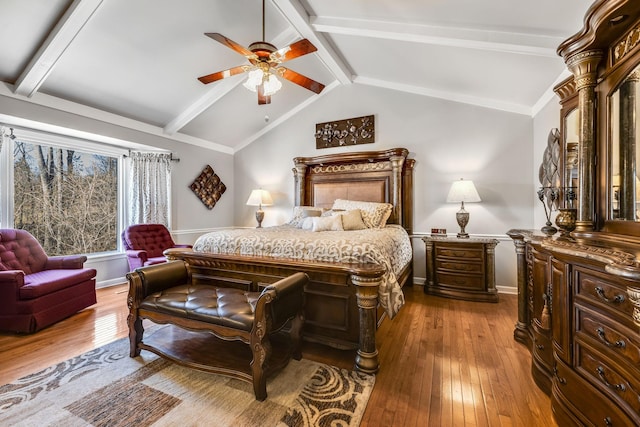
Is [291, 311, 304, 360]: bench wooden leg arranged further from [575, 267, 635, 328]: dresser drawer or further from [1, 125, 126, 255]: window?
[1, 125, 126, 255]: window

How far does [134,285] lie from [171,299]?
0.34m

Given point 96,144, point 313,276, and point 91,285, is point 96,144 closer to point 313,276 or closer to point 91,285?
point 91,285

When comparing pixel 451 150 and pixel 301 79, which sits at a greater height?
pixel 301 79

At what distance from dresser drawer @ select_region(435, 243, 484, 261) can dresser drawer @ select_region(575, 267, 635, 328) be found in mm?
2191

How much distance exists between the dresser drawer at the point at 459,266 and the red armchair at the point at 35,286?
429cm

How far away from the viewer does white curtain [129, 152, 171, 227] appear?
4.41 m

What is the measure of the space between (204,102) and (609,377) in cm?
495

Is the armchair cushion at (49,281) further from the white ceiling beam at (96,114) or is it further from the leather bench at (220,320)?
the white ceiling beam at (96,114)

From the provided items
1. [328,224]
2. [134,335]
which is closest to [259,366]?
[134,335]

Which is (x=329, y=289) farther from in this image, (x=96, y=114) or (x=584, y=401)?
(x=96, y=114)

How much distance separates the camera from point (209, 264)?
8.34 feet

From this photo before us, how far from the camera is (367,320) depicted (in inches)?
75.2

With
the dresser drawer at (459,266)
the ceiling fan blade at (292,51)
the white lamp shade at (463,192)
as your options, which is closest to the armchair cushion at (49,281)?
the ceiling fan blade at (292,51)

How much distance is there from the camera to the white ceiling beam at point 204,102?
4.00m
